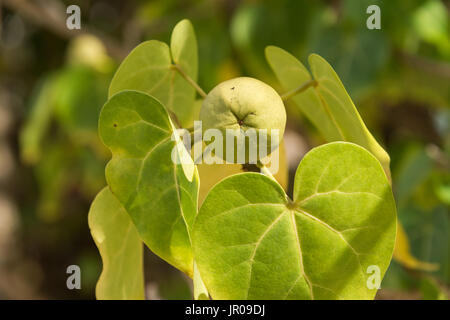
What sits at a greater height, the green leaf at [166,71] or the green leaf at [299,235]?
the green leaf at [166,71]

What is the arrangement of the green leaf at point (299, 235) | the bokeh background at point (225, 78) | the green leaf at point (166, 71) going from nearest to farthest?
the green leaf at point (299, 235) < the green leaf at point (166, 71) < the bokeh background at point (225, 78)

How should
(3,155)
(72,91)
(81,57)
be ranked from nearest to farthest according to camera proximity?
(72,91) < (81,57) < (3,155)

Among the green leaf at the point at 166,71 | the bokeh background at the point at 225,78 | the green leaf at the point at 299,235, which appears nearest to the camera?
the green leaf at the point at 299,235

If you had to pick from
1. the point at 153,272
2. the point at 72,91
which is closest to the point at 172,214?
the point at 72,91

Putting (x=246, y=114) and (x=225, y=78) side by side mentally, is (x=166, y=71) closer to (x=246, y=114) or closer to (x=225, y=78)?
(x=246, y=114)

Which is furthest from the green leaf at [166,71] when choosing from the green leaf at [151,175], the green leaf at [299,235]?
the green leaf at [299,235]

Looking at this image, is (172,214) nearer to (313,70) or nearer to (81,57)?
(313,70)

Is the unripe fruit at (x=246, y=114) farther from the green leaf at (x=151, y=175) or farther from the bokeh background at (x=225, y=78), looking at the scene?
the bokeh background at (x=225, y=78)
